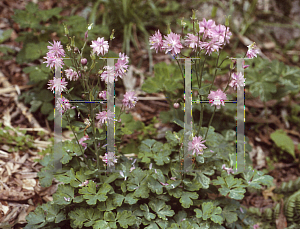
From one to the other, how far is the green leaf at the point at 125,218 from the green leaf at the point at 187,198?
0.90 ft

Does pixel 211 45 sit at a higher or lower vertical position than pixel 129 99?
higher

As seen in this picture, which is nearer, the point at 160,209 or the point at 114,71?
the point at 114,71

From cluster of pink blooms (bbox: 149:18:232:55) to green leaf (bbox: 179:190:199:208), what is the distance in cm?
76

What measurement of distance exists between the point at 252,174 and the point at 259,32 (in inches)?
98.0

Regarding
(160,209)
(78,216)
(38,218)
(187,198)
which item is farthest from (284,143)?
(38,218)

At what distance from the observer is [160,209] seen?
1.52 metres

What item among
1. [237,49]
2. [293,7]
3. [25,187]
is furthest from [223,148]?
[293,7]

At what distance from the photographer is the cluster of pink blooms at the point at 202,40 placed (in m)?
1.37

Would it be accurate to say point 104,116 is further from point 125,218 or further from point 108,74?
point 125,218

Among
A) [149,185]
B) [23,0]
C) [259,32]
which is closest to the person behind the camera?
[149,185]

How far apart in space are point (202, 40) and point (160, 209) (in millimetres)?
924

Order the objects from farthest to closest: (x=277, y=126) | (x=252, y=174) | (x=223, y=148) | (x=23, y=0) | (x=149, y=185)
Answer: (x=23, y=0) → (x=277, y=126) → (x=223, y=148) → (x=252, y=174) → (x=149, y=185)

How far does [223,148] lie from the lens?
1.81 m

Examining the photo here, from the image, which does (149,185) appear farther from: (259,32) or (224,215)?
(259,32)
